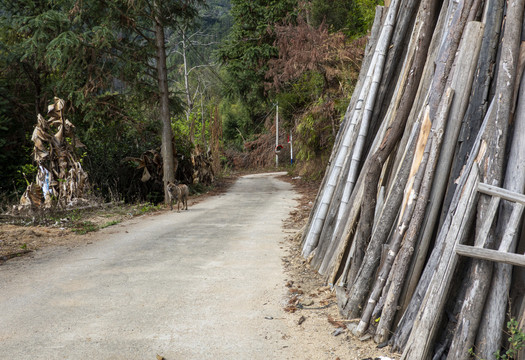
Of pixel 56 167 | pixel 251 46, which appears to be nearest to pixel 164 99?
pixel 56 167

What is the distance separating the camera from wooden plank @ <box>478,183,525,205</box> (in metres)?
3.17

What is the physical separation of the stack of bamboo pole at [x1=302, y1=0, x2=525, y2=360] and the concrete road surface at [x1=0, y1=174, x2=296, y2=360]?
114 cm

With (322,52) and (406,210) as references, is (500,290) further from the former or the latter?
(322,52)

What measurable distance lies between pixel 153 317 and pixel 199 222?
5852 millimetres

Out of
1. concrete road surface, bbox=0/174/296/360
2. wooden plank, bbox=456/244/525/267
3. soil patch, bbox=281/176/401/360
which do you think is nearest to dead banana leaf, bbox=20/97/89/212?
concrete road surface, bbox=0/174/296/360

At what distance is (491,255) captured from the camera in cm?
313

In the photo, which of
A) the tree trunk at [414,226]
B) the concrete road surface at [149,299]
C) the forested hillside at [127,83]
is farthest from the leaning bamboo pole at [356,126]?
the forested hillside at [127,83]

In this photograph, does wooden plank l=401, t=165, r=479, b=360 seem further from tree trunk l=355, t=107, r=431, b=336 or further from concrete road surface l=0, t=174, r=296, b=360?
concrete road surface l=0, t=174, r=296, b=360

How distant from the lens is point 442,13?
461 cm

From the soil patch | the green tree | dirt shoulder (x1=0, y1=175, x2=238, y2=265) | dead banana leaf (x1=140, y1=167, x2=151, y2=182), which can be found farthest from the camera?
the green tree

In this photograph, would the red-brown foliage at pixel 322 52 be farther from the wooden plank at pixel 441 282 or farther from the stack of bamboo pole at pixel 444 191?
the wooden plank at pixel 441 282

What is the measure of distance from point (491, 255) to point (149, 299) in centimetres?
377

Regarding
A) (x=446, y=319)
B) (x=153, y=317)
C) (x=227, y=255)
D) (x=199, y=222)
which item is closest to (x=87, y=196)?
(x=199, y=222)

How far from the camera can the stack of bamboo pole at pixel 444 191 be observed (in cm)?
324
